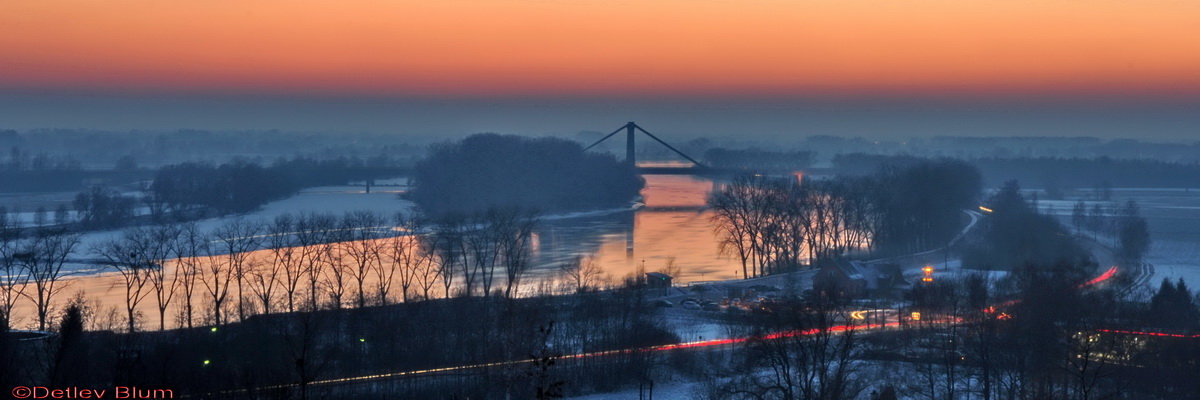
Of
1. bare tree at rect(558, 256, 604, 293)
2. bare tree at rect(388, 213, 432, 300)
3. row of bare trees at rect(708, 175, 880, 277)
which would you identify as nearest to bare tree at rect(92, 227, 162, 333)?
bare tree at rect(388, 213, 432, 300)

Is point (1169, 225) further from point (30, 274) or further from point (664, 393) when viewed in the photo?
point (30, 274)

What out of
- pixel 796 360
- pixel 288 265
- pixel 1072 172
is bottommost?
pixel 796 360

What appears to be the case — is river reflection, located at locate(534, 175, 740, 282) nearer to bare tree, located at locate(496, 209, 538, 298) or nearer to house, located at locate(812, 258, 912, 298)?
bare tree, located at locate(496, 209, 538, 298)

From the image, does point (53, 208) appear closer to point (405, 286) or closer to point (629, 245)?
point (629, 245)

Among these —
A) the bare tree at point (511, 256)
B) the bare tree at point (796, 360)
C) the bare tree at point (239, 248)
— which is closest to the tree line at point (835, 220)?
the bare tree at point (511, 256)

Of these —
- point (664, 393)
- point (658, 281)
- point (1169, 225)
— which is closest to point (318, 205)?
point (658, 281)

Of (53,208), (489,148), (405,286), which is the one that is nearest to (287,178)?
(489,148)

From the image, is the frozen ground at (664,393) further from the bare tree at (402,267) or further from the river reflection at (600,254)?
the river reflection at (600,254)

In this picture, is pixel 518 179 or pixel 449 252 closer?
pixel 449 252
